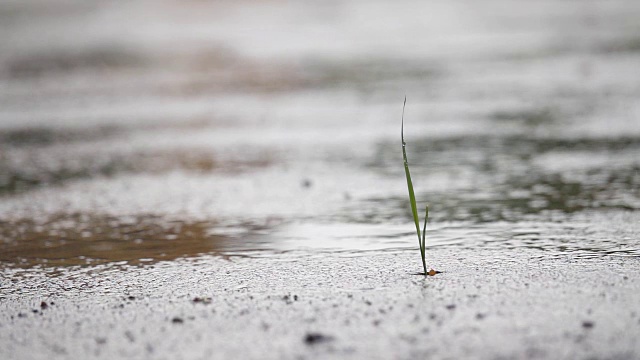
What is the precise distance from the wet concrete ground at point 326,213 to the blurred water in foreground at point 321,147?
1.4 inches

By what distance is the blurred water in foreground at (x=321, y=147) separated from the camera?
18.9ft

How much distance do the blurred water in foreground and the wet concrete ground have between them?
4 cm

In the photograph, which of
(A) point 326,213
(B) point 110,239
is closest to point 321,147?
(A) point 326,213

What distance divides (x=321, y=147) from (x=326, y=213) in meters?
3.20

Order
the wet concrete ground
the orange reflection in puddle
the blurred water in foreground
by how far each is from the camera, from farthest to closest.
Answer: the blurred water in foreground, the orange reflection in puddle, the wet concrete ground

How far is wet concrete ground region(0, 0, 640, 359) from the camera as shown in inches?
152

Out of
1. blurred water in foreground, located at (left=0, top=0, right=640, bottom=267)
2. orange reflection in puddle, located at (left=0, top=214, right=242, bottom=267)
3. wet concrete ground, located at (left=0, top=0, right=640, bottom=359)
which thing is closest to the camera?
wet concrete ground, located at (left=0, top=0, right=640, bottom=359)

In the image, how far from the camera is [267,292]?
4445 mm

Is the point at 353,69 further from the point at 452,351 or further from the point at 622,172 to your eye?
the point at 452,351

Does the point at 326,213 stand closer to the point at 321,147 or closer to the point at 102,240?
the point at 102,240

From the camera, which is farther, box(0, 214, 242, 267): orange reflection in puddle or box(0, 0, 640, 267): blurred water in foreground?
box(0, 0, 640, 267): blurred water in foreground

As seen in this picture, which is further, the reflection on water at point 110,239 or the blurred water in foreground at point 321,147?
the blurred water in foreground at point 321,147

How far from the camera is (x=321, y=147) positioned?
31.2 ft

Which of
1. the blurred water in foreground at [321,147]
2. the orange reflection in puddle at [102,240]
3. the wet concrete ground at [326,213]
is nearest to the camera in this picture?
the wet concrete ground at [326,213]
